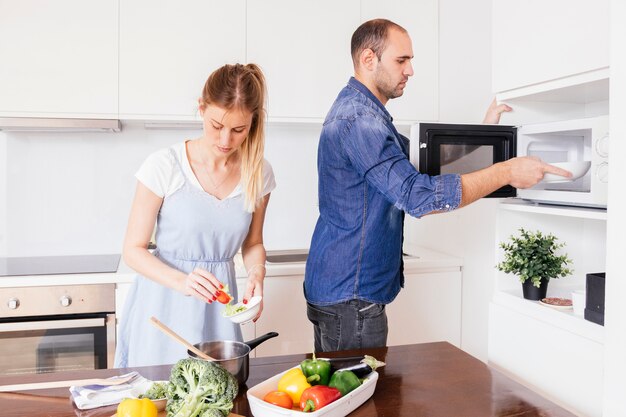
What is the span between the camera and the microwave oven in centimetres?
164

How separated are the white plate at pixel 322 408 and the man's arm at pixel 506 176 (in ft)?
1.81

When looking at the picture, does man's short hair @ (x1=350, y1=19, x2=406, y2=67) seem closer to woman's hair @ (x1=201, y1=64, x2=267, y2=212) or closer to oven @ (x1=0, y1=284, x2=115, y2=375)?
woman's hair @ (x1=201, y1=64, x2=267, y2=212)

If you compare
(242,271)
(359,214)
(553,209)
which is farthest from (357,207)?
(242,271)

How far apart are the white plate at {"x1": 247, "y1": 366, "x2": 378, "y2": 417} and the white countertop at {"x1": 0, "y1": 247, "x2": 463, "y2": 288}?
1306 mm

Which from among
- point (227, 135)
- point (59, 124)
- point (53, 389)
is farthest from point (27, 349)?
point (227, 135)

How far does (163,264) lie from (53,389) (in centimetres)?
41

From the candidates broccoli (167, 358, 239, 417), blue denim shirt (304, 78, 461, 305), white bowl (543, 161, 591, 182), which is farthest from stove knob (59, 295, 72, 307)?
white bowl (543, 161, 591, 182)

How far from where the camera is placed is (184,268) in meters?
1.63

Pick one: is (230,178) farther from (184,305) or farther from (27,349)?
(27,349)

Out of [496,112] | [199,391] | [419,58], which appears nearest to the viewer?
[199,391]

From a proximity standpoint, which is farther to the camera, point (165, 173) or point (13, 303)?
point (13, 303)

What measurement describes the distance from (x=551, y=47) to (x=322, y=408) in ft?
3.81

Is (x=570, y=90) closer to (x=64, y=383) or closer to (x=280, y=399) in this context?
(x=280, y=399)

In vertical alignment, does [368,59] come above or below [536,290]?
above
